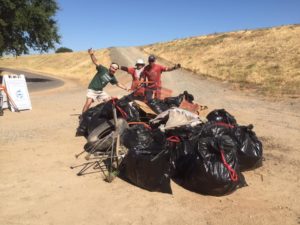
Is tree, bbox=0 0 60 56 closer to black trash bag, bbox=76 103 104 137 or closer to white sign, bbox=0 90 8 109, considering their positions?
white sign, bbox=0 90 8 109

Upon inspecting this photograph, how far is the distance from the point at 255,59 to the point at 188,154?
77.5 ft

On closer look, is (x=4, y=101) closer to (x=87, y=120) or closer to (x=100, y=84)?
(x=100, y=84)

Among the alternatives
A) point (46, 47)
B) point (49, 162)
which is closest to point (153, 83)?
point (49, 162)

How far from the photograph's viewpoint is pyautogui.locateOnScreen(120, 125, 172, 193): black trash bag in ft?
15.2

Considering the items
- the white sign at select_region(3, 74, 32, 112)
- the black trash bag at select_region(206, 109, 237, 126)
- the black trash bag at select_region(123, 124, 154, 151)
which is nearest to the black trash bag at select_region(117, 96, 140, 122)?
the black trash bag at select_region(123, 124, 154, 151)

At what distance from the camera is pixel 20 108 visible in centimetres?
1104

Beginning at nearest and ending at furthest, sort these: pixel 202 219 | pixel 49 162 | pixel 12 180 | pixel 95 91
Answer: pixel 202 219
pixel 12 180
pixel 49 162
pixel 95 91

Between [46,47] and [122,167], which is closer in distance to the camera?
[122,167]

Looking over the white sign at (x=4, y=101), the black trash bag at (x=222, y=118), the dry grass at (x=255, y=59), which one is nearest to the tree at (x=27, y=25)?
the dry grass at (x=255, y=59)

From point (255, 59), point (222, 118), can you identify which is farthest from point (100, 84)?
point (255, 59)

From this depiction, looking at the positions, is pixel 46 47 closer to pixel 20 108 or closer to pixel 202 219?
pixel 20 108

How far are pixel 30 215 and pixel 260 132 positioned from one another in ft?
17.0

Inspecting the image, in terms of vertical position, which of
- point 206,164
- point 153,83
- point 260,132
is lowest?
point 260,132

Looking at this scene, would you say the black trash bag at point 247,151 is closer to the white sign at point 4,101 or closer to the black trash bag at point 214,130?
the black trash bag at point 214,130
